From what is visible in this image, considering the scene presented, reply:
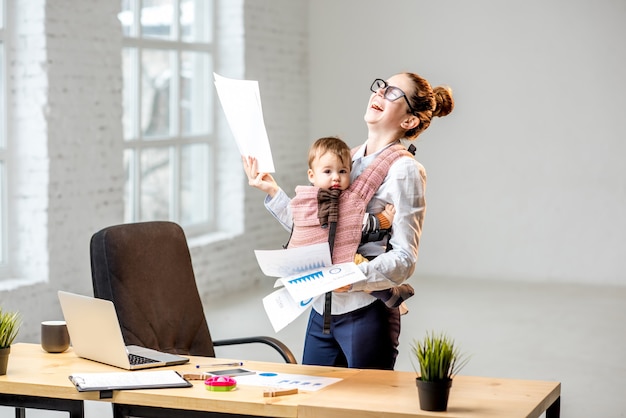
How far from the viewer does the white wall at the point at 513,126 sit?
8422mm

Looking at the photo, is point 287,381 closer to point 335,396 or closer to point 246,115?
point 335,396

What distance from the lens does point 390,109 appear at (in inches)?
117

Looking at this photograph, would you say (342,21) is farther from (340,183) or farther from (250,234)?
(340,183)

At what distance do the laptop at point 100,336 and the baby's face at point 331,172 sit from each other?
66 centimetres

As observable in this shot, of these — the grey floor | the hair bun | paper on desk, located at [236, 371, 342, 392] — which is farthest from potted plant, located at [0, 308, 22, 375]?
the grey floor

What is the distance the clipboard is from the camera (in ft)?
8.09

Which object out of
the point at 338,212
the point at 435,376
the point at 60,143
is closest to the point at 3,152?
the point at 60,143

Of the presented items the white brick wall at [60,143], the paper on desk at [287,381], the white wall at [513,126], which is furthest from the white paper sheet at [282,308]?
the white wall at [513,126]

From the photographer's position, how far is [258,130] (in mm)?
2961

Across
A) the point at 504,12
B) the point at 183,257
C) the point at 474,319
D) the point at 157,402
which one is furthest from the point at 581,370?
the point at 504,12

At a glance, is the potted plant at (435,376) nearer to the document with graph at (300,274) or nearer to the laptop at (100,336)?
the document with graph at (300,274)

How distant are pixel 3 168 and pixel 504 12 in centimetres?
476

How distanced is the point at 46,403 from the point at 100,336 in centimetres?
25

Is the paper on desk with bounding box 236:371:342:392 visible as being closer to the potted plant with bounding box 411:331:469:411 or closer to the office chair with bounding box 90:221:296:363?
the potted plant with bounding box 411:331:469:411
